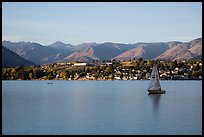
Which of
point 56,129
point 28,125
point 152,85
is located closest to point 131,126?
point 56,129

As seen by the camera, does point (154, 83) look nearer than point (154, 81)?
No

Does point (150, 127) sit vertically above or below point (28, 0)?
below

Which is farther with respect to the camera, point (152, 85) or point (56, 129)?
point (152, 85)

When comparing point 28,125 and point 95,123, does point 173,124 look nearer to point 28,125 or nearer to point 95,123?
point 95,123

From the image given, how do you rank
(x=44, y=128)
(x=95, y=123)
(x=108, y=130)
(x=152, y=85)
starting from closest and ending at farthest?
(x=108, y=130)
(x=44, y=128)
(x=95, y=123)
(x=152, y=85)

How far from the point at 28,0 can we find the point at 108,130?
23211mm

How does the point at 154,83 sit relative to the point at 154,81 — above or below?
below

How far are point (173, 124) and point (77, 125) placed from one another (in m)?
9.04

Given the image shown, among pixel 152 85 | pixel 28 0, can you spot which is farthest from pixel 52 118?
pixel 152 85

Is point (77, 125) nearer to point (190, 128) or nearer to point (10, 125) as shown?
point (10, 125)

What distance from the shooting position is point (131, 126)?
34.4m

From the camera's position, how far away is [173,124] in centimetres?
3622

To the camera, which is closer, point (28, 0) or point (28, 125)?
point (28, 0)

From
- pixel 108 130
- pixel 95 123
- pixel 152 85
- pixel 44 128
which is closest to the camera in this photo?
pixel 108 130
